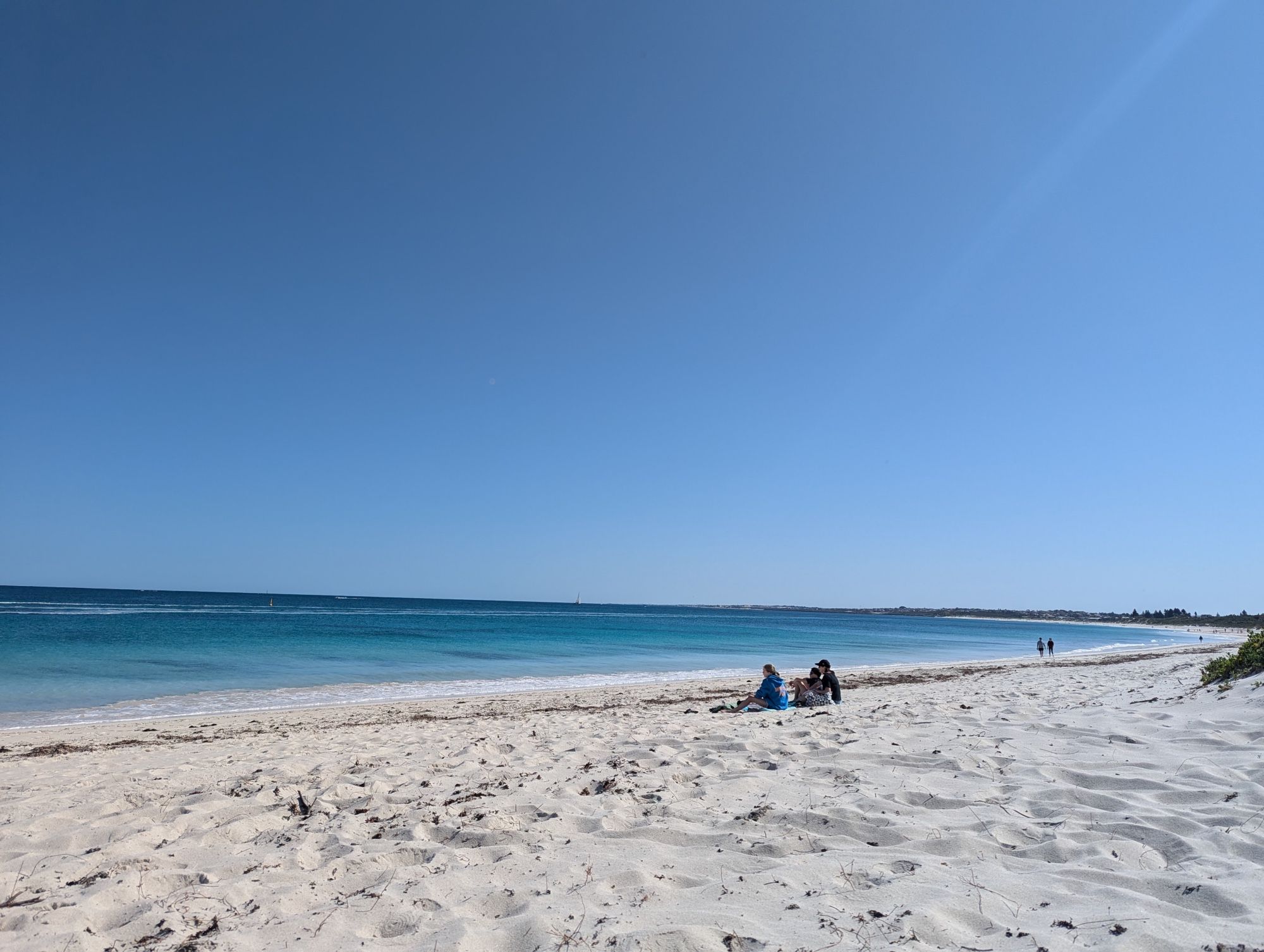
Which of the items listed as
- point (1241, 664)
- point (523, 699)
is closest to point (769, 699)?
point (1241, 664)

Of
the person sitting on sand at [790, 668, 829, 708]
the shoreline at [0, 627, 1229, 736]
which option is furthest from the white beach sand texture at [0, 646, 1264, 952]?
the shoreline at [0, 627, 1229, 736]

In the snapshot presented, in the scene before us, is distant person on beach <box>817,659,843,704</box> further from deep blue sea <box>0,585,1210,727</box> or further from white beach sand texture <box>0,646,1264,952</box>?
deep blue sea <box>0,585,1210,727</box>

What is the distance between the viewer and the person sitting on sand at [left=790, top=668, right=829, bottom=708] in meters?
11.7

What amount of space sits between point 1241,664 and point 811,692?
6007mm

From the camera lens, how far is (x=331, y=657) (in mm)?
27000

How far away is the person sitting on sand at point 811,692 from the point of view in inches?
460

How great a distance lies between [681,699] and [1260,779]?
11.8 m

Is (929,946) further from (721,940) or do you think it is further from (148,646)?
(148,646)

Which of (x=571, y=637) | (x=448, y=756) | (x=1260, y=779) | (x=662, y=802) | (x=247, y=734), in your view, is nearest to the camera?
(x=1260, y=779)

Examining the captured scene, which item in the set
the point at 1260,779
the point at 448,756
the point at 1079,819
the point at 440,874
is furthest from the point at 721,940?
the point at 448,756

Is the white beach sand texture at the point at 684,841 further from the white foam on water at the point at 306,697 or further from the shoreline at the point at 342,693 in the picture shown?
the white foam on water at the point at 306,697

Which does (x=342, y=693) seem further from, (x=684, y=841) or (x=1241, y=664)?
(x=1241, y=664)

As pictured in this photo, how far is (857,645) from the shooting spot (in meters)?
44.6

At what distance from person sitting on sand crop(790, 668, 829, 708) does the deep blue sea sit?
9418 mm
